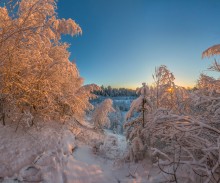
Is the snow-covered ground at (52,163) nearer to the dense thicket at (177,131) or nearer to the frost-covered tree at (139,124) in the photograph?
the frost-covered tree at (139,124)

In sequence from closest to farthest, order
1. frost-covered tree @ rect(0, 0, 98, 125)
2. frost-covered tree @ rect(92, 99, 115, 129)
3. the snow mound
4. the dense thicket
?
the dense thicket
the snow mound
frost-covered tree @ rect(0, 0, 98, 125)
frost-covered tree @ rect(92, 99, 115, 129)

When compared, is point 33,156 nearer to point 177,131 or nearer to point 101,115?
point 177,131

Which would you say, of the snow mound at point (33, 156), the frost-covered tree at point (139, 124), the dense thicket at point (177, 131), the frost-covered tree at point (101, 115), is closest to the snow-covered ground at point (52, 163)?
the snow mound at point (33, 156)

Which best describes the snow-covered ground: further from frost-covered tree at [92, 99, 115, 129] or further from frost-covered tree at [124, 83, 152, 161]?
frost-covered tree at [92, 99, 115, 129]

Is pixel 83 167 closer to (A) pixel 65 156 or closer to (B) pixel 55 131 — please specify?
(A) pixel 65 156

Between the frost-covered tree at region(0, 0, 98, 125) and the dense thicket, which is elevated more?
the frost-covered tree at region(0, 0, 98, 125)

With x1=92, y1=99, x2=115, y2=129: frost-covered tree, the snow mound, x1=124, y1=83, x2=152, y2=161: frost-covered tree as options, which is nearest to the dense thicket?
x1=124, y1=83, x2=152, y2=161: frost-covered tree

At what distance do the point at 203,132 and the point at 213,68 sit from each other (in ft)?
7.93

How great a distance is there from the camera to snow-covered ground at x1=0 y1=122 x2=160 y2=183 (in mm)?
3866

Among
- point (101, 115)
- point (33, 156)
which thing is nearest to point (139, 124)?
point (33, 156)

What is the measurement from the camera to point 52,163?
4.22 meters

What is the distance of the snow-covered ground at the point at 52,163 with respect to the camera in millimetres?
3866

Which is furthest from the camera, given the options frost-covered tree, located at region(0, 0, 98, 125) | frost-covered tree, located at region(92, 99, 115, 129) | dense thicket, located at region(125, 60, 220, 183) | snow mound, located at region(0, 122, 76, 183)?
frost-covered tree, located at region(92, 99, 115, 129)

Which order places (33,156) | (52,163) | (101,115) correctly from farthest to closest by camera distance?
(101,115)
(33,156)
(52,163)
